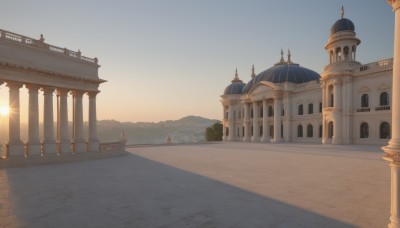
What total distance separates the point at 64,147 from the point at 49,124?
228 centimetres

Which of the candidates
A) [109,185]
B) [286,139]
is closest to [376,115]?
[286,139]

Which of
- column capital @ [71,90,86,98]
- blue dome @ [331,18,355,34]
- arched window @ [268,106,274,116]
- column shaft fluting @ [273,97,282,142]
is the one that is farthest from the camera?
arched window @ [268,106,274,116]

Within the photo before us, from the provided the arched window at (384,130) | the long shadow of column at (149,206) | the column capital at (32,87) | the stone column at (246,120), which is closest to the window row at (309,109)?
the arched window at (384,130)

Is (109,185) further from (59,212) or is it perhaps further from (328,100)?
(328,100)

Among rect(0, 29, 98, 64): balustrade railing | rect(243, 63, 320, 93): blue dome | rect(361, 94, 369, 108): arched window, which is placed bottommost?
rect(361, 94, 369, 108): arched window

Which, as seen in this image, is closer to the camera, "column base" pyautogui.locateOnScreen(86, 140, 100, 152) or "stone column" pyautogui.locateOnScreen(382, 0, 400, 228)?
"stone column" pyautogui.locateOnScreen(382, 0, 400, 228)

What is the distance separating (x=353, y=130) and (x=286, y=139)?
43.1 ft

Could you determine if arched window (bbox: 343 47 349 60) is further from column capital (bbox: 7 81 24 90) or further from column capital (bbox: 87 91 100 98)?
column capital (bbox: 7 81 24 90)

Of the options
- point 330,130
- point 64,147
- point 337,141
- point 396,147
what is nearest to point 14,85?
point 64,147

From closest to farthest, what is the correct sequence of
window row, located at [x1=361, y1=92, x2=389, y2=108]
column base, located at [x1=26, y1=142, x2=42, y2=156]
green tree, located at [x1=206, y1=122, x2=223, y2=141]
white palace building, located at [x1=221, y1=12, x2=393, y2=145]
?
column base, located at [x1=26, y1=142, x2=42, y2=156] → window row, located at [x1=361, y1=92, x2=389, y2=108] → white palace building, located at [x1=221, y1=12, x2=393, y2=145] → green tree, located at [x1=206, y1=122, x2=223, y2=141]

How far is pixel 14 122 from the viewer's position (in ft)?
56.2

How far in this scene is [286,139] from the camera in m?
46.5

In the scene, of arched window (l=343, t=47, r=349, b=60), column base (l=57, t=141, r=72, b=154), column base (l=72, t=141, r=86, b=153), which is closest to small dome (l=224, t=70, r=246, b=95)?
arched window (l=343, t=47, r=349, b=60)

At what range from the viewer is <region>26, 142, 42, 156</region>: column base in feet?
57.7
